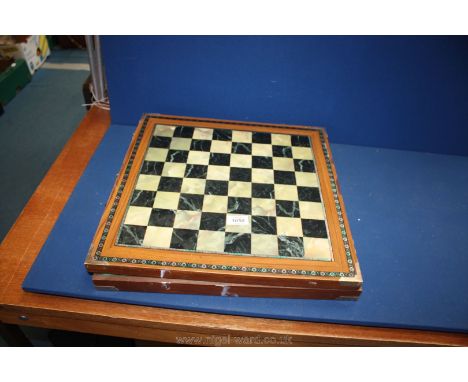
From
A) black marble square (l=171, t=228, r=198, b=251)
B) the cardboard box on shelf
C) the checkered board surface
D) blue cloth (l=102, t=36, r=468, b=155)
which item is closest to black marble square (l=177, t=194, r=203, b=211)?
the checkered board surface

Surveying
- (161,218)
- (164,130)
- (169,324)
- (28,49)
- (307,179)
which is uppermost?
(28,49)

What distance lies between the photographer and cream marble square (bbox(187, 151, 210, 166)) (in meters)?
1.67

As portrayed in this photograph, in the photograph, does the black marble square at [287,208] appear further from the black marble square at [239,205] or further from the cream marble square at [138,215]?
the cream marble square at [138,215]

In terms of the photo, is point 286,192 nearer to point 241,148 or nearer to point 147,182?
point 241,148

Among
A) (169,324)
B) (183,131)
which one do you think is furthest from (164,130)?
(169,324)

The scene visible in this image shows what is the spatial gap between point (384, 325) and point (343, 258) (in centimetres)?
30

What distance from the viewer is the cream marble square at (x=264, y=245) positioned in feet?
4.31

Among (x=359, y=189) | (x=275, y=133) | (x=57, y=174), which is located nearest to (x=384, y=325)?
(x=359, y=189)

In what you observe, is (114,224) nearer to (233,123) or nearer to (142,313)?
(142,313)

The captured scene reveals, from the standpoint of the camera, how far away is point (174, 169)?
1.62m

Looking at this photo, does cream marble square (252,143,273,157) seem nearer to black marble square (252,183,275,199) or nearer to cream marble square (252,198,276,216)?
black marble square (252,183,275,199)

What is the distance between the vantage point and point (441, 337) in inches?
51.7

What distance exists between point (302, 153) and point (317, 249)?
599 millimetres

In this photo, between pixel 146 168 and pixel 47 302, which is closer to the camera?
→ pixel 47 302
